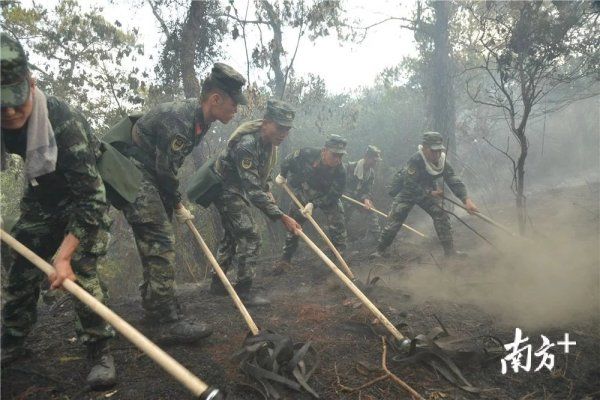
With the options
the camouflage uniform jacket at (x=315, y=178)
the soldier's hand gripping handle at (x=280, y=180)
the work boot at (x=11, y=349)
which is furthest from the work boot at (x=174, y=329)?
the camouflage uniform jacket at (x=315, y=178)

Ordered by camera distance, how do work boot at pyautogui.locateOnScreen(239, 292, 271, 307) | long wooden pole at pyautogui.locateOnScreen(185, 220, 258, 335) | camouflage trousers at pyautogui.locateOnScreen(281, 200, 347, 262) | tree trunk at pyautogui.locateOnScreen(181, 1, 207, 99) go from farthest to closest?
1. tree trunk at pyautogui.locateOnScreen(181, 1, 207, 99)
2. camouflage trousers at pyautogui.locateOnScreen(281, 200, 347, 262)
3. work boot at pyautogui.locateOnScreen(239, 292, 271, 307)
4. long wooden pole at pyautogui.locateOnScreen(185, 220, 258, 335)

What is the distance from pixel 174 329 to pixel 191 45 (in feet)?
21.6

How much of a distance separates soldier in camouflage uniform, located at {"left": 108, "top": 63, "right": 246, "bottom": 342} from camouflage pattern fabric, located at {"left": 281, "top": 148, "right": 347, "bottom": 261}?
2.87 metres

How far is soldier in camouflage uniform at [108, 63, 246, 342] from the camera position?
3.07 m

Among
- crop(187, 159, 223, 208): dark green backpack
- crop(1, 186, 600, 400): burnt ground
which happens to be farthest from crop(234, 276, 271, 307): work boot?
crop(187, 159, 223, 208): dark green backpack

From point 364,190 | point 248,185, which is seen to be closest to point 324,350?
point 248,185

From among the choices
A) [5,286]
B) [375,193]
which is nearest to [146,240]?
[5,286]

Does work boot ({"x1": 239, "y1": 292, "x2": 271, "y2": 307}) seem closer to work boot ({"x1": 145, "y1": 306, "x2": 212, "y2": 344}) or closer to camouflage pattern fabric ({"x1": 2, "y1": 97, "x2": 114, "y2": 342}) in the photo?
work boot ({"x1": 145, "y1": 306, "x2": 212, "y2": 344})

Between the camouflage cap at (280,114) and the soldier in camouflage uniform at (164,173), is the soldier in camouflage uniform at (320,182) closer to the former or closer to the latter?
the camouflage cap at (280,114)

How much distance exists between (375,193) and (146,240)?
7.95m

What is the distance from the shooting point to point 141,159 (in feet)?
10.7

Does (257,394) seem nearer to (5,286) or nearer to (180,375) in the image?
(180,375)

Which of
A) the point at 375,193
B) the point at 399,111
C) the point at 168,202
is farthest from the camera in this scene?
the point at 399,111

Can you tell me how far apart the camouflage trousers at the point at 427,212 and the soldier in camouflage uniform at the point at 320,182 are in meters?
Result: 0.79
